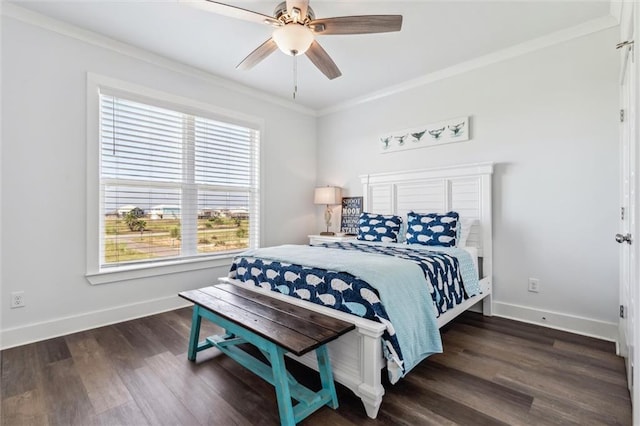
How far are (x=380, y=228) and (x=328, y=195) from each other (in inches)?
46.0

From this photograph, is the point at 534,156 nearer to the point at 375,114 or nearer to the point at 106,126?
the point at 375,114

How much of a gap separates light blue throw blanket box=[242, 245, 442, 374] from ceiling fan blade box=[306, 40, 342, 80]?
1.59m

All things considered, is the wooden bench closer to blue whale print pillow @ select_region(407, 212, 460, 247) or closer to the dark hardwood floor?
the dark hardwood floor

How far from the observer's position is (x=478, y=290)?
108 inches

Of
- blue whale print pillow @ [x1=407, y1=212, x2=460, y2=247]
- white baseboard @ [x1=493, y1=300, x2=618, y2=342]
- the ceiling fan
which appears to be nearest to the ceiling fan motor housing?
the ceiling fan

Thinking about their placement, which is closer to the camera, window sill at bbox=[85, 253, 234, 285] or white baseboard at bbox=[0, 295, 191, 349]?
white baseboard at bbox=[0, 295, 191, 349]

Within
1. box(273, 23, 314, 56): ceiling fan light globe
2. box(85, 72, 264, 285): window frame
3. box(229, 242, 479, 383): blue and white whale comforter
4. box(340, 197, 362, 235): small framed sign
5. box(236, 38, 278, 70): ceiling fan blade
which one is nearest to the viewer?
box(229, 242, 479, 383): blue and white whale comforter

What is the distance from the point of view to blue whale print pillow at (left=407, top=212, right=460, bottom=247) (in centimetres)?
287

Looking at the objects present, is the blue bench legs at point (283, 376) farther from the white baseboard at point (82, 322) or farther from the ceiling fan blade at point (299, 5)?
the ceiling fan blade at point (299, 5)

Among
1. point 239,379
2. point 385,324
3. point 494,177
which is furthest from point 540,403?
point 494,177

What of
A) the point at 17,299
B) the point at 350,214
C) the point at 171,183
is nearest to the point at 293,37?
the point at 171,183

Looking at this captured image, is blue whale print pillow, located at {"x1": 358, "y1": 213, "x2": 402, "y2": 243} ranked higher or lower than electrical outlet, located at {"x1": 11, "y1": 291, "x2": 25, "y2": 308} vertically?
higher

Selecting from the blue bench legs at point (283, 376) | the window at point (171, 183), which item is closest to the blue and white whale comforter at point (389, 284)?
the blue bench legs at point (283, 376)

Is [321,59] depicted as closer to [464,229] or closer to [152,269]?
[464,229]
